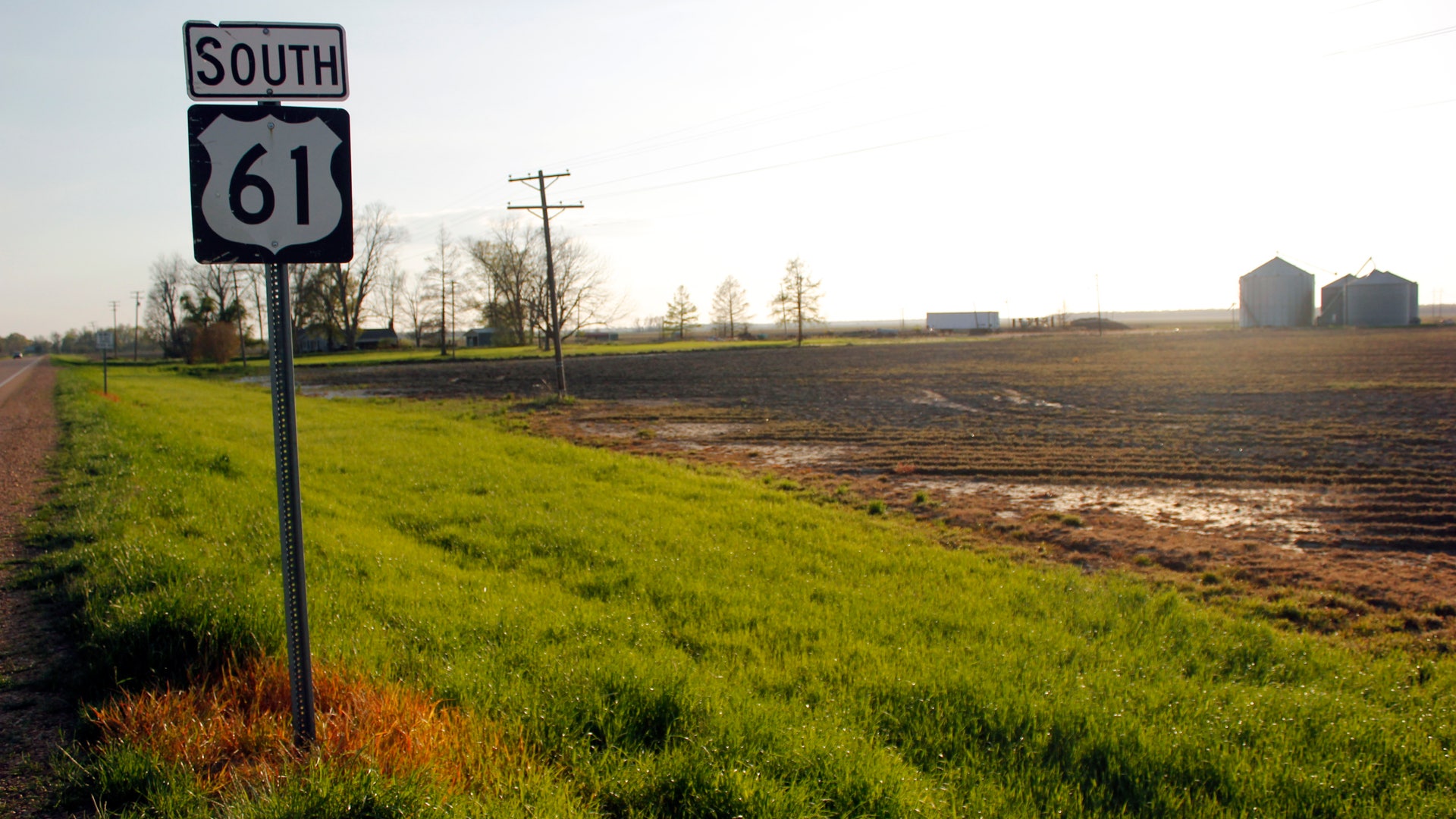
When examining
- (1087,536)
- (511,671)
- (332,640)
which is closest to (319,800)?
(511,671)

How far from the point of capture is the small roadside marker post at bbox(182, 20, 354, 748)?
3385 mm

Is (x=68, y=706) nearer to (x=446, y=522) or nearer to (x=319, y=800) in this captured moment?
(x=319, y=800)

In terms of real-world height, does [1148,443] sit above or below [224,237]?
below

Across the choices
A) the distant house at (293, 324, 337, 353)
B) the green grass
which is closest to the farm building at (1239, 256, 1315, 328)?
the green grass

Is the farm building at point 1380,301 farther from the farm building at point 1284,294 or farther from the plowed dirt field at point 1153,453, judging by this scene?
the plowed dirt field at point 1153,453

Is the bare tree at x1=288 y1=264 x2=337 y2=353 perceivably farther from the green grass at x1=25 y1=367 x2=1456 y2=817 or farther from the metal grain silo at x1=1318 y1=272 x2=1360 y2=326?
the metal grain silo at x1=1318 y1=272 x2=1360 y2=326

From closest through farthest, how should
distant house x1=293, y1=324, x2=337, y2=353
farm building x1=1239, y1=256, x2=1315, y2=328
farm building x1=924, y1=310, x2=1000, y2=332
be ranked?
farm building x1=1239, y1=256, x2=1315, y2=328 < distant house x1=293, y1=324, x2=337, y2=353 < farm building x1=924, y1=310, x2=1000, y2=332

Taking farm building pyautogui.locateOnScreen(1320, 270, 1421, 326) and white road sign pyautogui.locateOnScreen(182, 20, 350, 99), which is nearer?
white road sign pyautogui.locateOnScreen(182, 20, 350, 99)

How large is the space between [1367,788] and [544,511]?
766 cm

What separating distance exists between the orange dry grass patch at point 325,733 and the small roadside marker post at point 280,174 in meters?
0.25

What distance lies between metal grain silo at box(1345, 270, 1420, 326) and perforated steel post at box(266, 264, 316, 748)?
9660cm

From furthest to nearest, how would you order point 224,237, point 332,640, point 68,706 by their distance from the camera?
point 332,640 → point 68,706 → point 224,237

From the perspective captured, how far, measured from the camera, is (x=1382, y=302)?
78.2 metres

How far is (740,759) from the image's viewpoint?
3598 mm
